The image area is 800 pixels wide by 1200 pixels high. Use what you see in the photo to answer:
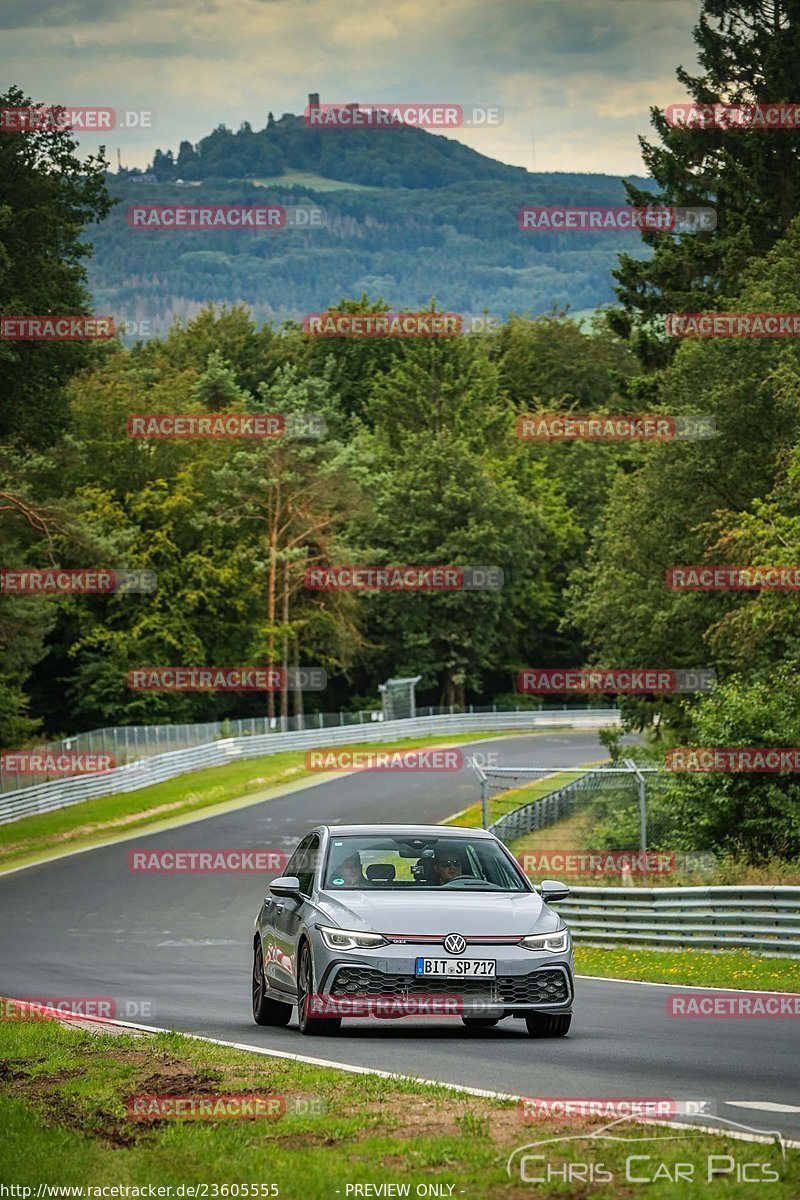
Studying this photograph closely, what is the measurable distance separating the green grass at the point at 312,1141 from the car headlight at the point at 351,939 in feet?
6.96

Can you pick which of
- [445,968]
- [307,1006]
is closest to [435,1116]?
[445,968]

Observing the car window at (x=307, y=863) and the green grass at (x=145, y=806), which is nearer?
the car window at (x=307, y=863)

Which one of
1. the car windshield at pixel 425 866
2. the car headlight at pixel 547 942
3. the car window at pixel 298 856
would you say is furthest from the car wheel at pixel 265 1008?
the car headlight at pixel 547 942

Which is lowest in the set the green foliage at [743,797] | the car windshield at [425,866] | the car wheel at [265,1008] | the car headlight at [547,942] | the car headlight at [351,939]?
the green foliage at [743,797]

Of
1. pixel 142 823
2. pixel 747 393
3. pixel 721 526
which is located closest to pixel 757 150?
pixel 747 393

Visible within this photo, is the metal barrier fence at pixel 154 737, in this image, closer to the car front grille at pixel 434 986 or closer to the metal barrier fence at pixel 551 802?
the metal barrier fence at pixel 551 802

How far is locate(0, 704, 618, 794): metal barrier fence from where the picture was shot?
5741cm

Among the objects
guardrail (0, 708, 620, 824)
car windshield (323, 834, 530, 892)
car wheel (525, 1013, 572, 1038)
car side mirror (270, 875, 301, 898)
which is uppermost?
car windshield (323, 834, 530, 892)

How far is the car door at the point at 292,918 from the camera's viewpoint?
13.9 meters

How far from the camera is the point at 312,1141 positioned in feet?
27.2

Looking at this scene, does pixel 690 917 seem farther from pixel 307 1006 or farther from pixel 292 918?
pixel 307 1006

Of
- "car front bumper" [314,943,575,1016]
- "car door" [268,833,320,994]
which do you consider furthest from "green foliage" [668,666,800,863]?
"car front bumper" [314,943,575,1016]

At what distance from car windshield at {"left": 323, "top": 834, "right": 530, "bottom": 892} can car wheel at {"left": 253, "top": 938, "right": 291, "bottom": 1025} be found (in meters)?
1.25

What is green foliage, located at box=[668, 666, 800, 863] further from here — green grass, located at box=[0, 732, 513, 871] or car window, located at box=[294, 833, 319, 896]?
green grass, located at box=[0, 732, 513, 871]
